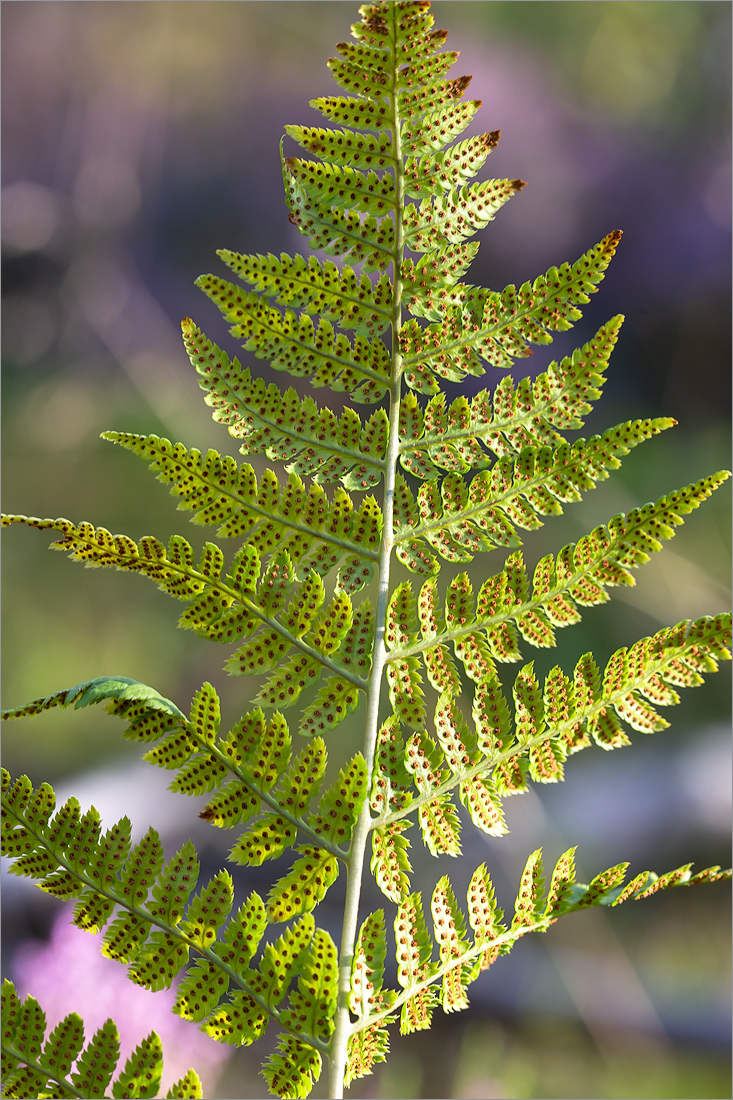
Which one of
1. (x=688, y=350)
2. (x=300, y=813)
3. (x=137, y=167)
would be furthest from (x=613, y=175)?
(x=300, y=813)

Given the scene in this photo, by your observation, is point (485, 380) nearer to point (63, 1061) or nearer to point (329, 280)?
point (329, 280)

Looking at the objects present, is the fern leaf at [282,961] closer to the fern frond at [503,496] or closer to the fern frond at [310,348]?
the fern frond at [503,496]

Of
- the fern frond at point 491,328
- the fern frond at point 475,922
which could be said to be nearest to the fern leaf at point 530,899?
the fern frond at point 475,922

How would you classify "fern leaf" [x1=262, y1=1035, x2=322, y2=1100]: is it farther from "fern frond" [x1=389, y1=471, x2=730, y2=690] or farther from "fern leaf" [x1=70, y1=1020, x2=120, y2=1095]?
"fern frond" [x1=389, y1=471, x2=730, y2=690]

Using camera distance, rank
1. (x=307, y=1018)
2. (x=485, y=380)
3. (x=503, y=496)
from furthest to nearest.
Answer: (x=485, y=380) < (x=503, y=496) < (x=307, y=1018)

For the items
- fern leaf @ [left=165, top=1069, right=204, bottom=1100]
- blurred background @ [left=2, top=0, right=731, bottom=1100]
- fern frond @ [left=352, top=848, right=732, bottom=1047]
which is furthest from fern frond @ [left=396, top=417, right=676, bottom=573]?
blurred background @ [left=2, top=0, right=731, bottom=1100]

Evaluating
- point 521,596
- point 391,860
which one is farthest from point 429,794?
point 521,596
